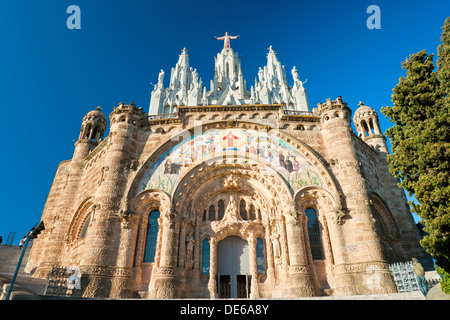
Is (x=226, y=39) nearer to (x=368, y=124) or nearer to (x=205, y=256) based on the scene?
(x=368, y=124)

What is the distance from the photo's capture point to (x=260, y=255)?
1648 cm

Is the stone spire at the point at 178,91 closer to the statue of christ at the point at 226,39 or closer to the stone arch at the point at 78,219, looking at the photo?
the statue of christ at the point at 226,39

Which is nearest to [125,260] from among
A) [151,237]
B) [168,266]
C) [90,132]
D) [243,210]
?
[151,237]

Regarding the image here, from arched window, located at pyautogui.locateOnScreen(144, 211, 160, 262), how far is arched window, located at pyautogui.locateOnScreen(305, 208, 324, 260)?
9189 millimetres

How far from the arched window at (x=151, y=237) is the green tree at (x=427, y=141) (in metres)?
13.2

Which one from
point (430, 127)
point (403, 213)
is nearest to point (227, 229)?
point (430, 127)

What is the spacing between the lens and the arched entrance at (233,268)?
52.4 ft

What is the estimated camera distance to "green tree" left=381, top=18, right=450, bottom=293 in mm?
10672

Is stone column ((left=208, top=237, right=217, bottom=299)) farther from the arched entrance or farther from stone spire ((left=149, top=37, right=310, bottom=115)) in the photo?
stone spire ((left=149, top=37, right=310, bottom=115))

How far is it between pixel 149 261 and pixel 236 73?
4397cm

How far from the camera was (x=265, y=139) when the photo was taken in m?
18.5

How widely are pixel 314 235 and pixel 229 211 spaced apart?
5.34 metres

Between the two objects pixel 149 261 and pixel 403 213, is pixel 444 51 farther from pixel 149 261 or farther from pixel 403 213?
pixel 149 261

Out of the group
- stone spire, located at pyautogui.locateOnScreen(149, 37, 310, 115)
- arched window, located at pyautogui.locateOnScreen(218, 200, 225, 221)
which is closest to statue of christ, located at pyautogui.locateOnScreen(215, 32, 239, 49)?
stone spire, located at pyautogui.locateOnScreen(149, 37, 310, 115)
